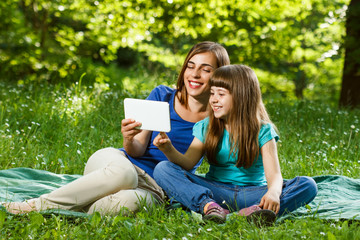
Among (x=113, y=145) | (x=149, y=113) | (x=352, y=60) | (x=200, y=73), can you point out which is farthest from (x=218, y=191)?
(x=352, y=60)

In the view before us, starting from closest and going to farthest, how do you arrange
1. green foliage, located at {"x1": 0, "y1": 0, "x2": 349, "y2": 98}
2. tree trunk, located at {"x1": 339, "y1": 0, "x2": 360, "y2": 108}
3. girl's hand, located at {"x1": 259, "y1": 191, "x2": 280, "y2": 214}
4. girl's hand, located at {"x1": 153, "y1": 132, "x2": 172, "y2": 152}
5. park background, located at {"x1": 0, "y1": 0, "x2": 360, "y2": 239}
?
park background, located at {"x1": 0, "y1": 0, "x2": 360, "y2": 239} < girl's hand, located at {"x1": 259, "y1": 191, "x2": 280, "y2": 214} < girl's hand, located at {"x1": 153, "y1": 132, "x2": 172, "y2": 152} < tree trunk, located at {"x1": 339, "y1": 0, "x2": 360, "y2": 108} < green foliage, located at {"x1": 0, "y1": 0, "x2": 349, "y2": 98}

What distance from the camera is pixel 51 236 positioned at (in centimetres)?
219

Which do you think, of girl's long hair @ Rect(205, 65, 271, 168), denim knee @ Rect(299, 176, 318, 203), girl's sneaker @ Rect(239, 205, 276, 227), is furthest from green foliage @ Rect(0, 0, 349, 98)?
girl's sneaker @ Rect(239, 205, 276, 227)

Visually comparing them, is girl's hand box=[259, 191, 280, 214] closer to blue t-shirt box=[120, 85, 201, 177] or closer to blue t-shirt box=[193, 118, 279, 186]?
blue t-shirt box=[193, 118, 279, 186]

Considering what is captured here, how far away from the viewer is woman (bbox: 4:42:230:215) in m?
2.56

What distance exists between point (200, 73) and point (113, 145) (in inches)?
65.7

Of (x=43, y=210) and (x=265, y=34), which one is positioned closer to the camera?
(x=43, y=210)

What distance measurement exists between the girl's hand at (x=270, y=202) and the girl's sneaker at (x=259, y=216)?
2.8 inches

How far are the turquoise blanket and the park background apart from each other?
20 cm

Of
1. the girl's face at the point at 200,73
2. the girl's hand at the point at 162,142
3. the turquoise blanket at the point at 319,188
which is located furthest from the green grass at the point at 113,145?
the girl's face at the point at 200,73

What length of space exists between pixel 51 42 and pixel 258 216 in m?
8.38

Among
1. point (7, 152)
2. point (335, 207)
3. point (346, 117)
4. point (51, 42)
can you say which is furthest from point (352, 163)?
point (51, 42)

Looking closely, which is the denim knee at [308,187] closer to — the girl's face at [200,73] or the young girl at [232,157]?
the young girl at [232,157]

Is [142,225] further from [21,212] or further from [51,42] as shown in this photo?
[51,42]
